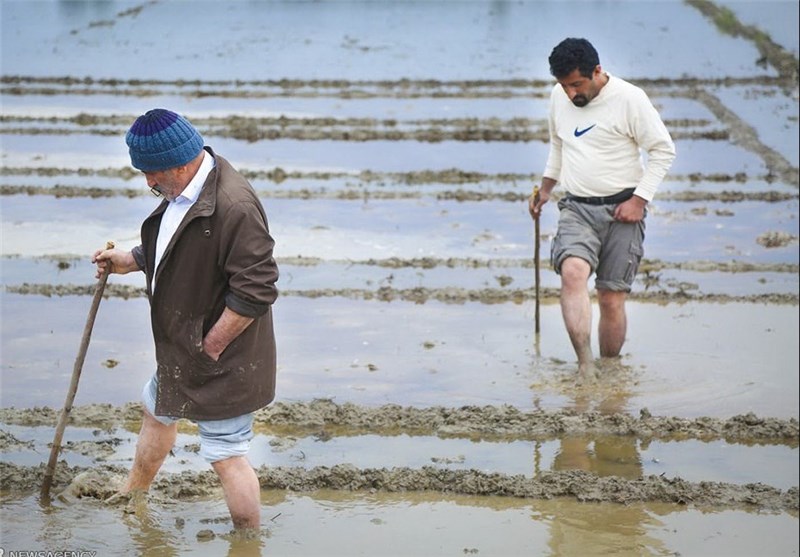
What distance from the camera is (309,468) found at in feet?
19.3

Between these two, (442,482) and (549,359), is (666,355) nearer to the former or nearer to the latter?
(549,359)

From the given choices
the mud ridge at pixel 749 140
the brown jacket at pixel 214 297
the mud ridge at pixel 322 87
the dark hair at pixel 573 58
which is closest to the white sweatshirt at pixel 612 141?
the dark hair at pixel 573 58

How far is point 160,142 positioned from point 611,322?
3.70 metres

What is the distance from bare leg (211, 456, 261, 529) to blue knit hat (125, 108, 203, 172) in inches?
42.1

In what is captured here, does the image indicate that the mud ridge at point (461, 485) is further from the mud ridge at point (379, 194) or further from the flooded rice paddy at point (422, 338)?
the mud ridge at point (379, 194)

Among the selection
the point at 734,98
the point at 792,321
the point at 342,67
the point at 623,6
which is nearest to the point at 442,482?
the point at 792,321

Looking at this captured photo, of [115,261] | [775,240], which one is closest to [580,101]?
[115,261]

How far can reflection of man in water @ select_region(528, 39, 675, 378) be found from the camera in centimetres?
684

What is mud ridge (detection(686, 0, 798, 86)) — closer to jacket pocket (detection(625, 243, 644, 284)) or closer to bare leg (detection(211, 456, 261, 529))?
jacket pocket (detection(625, 243, 644, 284))

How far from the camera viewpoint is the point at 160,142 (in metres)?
4.33

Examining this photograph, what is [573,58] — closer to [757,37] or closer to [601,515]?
[601,515]

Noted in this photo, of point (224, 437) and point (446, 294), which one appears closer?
point (224, 437)

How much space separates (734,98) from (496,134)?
4548mm

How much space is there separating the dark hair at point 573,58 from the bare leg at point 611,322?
1.30 metres
